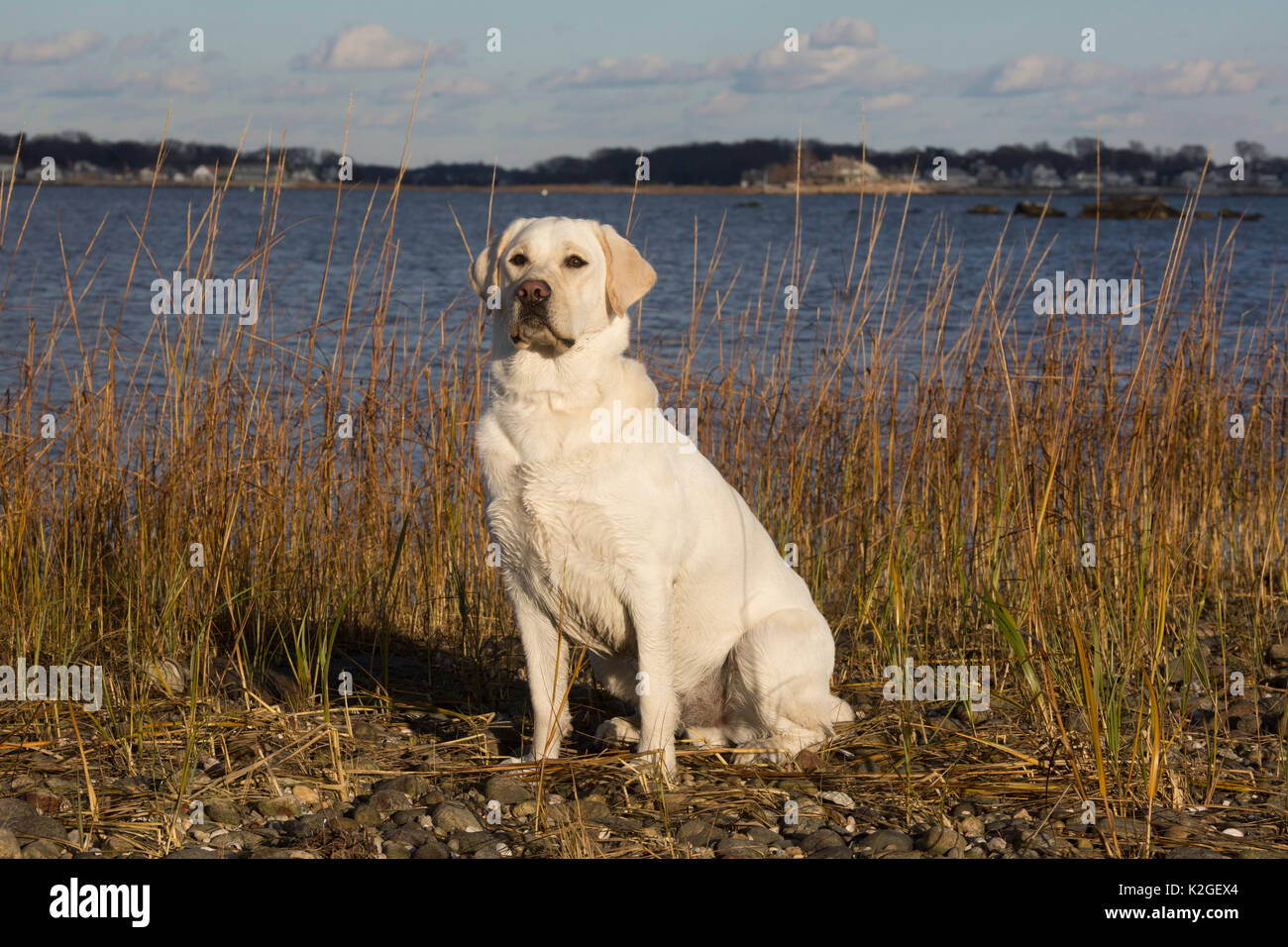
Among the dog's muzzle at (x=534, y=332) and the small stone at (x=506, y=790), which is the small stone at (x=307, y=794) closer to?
the small stone at (x=506, y=790)

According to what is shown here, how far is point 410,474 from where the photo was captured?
17.7 ft

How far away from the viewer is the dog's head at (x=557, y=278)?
3.26m

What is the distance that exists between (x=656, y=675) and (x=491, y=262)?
1.32m

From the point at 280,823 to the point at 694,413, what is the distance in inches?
115

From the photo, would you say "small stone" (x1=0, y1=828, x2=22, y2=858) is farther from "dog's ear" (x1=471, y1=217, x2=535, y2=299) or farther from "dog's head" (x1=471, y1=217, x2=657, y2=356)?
"dog's ear" (x1=471, y1=217, x2=535, y2=299)

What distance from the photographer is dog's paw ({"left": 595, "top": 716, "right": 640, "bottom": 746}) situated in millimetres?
3795

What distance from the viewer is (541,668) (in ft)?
11.8

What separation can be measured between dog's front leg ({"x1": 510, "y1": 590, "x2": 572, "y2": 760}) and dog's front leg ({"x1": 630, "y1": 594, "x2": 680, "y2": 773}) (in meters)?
0.26

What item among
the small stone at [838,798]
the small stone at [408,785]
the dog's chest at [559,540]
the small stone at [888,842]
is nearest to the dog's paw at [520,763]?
the small stone at [408,785]

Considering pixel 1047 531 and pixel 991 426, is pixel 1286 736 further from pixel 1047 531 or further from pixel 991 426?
pixel 991 426

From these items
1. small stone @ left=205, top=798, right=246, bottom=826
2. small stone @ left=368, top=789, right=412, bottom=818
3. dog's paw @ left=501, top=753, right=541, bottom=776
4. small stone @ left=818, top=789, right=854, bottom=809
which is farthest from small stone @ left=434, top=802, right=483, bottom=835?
small stone @ left=818, top=789, right=854, bottom=809

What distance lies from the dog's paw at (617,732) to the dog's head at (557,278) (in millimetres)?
1260

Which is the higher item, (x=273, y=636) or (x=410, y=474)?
(x=410, y=474)
